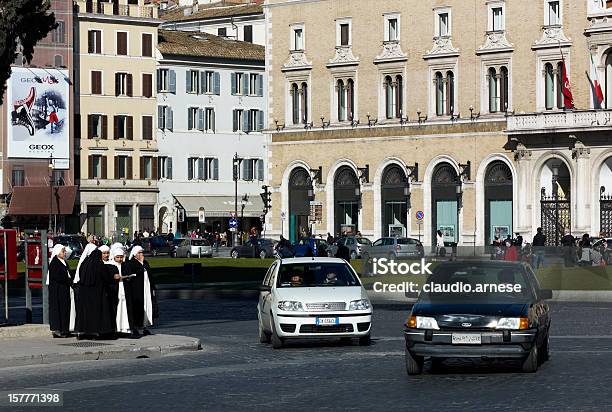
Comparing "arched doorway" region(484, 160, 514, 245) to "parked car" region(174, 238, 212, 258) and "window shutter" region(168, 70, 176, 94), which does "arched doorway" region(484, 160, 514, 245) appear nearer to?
"parked car" region(174, 238, 212, 258)

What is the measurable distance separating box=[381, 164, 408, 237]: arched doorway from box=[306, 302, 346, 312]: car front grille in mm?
62494

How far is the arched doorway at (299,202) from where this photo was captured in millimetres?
97688

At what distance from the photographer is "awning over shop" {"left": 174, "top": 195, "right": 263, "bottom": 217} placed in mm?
119875

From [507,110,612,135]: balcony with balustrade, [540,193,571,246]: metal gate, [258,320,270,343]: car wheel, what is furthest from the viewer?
[540,193,571,246]: metal gate

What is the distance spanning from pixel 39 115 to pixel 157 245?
44.9 feet

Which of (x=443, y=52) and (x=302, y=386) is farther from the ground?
(x=443, y=52)

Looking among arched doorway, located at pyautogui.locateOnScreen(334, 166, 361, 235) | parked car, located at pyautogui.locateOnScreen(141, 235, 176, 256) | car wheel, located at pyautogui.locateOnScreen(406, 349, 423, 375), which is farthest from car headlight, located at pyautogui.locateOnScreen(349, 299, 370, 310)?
parked car, located at pyautogui.locateOnScreen(141, 235, 176, 256)

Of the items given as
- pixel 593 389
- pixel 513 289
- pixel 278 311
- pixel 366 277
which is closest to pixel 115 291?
pixel 278 311

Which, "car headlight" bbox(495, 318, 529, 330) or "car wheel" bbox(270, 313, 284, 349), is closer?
"car headlight" bbox(495, 318, 529, 330)

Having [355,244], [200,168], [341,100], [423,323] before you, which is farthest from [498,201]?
[423,323]

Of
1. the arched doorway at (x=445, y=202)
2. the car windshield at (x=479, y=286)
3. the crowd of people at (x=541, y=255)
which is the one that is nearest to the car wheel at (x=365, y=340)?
the car windshield at (x=479, y=286)

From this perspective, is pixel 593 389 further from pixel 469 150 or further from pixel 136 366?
pixel 469 150

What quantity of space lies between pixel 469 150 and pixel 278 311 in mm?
60236

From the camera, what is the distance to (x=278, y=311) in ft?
98.1
